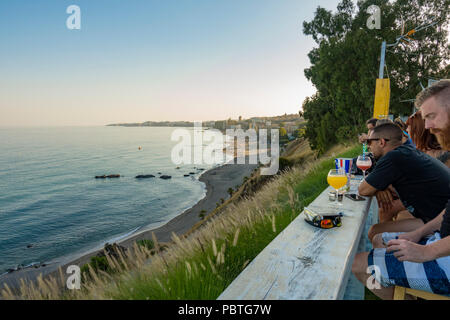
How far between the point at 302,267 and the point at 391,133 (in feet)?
8.37

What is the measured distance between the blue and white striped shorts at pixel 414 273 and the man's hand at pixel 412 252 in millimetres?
170

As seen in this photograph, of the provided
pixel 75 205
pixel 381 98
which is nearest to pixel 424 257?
pixel 381 98

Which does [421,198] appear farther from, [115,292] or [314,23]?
[314,23]

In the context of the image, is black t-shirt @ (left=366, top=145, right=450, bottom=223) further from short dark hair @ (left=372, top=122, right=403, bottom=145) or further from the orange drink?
short dark hair @ (left=372, top=122, right=403, bottom=145)

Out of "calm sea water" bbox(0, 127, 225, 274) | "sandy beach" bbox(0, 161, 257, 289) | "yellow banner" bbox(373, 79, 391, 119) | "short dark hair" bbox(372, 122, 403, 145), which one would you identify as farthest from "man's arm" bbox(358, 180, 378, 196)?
"calm sea water" bbox(0, 127, 225, 274)

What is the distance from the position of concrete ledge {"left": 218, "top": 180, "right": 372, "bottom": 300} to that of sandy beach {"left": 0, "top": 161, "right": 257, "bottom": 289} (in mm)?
5096

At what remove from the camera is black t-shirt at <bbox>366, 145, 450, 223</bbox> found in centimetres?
244

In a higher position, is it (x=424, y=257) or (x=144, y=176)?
(x=424, y=257)

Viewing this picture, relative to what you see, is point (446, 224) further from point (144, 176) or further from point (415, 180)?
point (144, 176)

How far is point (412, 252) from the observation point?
5.39ft

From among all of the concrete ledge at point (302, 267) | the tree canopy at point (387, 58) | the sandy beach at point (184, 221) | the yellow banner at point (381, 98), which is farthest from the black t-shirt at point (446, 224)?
the tree canopy at point (387, 58)

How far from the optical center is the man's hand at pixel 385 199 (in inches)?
117

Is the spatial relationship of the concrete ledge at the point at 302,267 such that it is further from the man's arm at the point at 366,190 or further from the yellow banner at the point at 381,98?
the yellow banner at the point at 381,98
